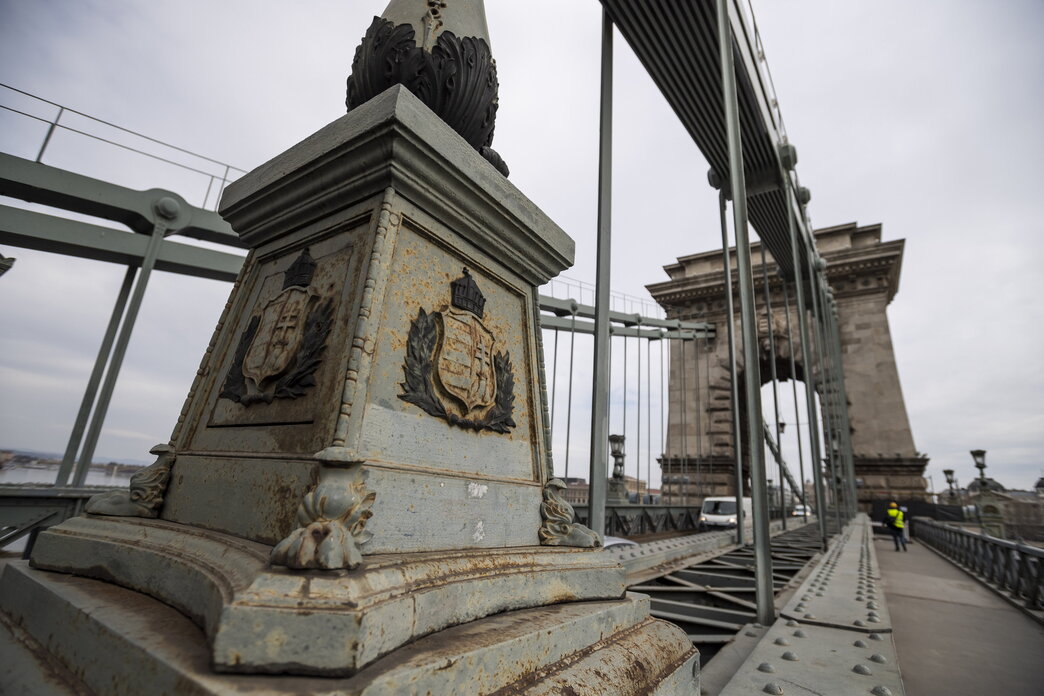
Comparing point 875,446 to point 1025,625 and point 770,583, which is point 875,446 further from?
point 770,583

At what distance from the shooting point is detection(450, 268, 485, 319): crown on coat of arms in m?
1.56

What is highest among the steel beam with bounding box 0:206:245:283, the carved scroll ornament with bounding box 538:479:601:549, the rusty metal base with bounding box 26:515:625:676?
the steel beam with bounding box 0:206:245:283

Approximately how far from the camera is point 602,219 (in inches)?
126

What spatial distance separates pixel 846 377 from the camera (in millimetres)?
15641

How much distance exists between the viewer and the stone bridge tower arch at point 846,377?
14.5 meters

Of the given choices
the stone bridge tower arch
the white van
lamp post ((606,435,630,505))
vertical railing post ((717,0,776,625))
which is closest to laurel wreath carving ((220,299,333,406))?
vertical railing post ((717,0,776,625))

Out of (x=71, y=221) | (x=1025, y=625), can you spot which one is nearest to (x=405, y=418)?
(x=1025, y=625)

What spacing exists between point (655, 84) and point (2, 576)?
625 centimetres

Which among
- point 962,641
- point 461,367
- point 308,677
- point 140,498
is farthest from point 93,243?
point 962,641

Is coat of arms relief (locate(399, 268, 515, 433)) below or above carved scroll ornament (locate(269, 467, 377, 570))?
above

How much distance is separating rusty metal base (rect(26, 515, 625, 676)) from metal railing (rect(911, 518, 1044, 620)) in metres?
4.16

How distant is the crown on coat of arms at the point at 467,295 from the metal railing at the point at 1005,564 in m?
4.51

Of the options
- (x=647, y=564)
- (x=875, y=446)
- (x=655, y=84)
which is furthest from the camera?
(x=875, y=446)

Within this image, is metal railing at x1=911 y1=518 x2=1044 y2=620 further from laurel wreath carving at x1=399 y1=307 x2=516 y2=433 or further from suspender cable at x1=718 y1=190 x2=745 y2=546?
laurel wreath carving at x1=399 y1=307 x2=516 y2=433
